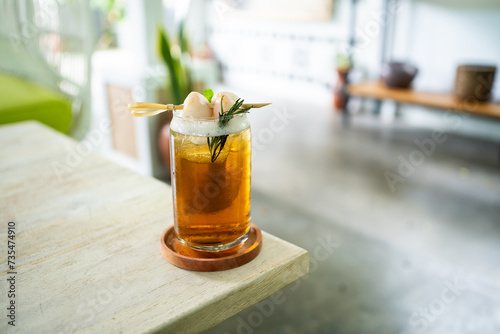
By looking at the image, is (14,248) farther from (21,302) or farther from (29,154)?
(29,154)

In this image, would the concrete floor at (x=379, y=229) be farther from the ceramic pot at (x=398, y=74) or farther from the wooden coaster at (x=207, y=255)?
the wooden coaster at (x=207, y=255)

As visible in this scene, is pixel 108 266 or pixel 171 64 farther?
pixel 171 64

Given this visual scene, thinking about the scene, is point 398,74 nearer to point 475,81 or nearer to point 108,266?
point 475,81

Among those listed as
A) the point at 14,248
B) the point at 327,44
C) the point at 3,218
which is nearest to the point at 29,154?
the point at 3,218

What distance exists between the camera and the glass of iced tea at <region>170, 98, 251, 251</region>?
72 cm

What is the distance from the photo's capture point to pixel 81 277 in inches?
28.5

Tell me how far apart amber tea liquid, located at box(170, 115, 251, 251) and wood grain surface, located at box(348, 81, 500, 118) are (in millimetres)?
2618

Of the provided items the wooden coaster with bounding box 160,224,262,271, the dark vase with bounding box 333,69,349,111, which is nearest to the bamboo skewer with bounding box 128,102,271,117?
the wooden coaster with bounding box 160,224,262,271

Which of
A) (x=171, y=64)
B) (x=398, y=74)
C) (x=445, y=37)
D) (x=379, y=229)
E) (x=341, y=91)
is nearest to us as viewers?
(x=379, y=229)

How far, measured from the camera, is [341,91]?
4.29 meters

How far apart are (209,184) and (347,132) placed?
3143mm

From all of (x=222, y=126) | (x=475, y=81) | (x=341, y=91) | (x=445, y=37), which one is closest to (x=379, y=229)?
(x=475, y=81)

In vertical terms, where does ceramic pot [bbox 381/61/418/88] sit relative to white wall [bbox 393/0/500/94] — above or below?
below

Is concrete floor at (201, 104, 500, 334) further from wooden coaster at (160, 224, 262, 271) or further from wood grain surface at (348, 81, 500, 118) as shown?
wooden coaster at (160, 224, 262, 271)
